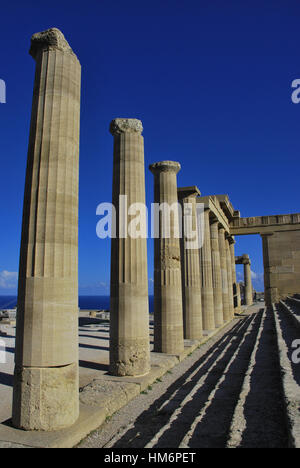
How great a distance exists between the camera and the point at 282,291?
3456 cm

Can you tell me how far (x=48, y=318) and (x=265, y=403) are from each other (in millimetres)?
5003

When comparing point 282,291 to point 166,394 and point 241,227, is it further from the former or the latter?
point 166,394

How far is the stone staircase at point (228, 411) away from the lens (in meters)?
6.16

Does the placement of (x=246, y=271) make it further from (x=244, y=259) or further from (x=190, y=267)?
(x=190, y=267)

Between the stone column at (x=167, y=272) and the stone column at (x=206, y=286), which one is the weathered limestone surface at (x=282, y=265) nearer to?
the stone column at (x=206, y=286)

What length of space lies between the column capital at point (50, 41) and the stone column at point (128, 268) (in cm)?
440

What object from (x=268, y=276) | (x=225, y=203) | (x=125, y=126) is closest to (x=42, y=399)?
(x=125, y=126)

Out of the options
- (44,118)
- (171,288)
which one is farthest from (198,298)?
(44,118)

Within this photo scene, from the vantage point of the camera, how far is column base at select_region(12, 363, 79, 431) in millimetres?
6330

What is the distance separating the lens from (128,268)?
1130 cm

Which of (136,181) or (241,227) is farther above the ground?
(241,227)

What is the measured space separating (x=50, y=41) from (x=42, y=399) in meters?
7.27

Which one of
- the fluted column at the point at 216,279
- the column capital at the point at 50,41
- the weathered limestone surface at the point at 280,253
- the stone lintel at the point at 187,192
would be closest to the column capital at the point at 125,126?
the column capital at the point at 50,41
